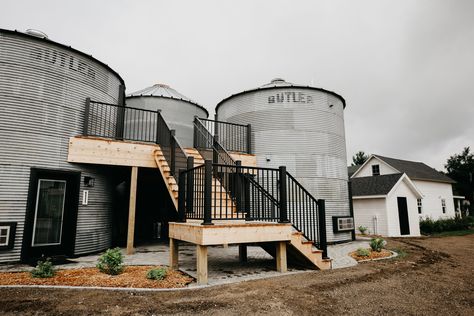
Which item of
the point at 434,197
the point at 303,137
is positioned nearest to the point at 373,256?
the point at 303,137

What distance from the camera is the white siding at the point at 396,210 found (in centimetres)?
1769

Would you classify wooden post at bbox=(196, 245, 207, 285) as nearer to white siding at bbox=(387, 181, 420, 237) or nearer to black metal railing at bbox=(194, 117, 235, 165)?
black metal railing at bbox=(194, 117, 235, 165)

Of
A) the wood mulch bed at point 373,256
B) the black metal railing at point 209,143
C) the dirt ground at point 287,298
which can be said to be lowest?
the wood mulch bed at point 373,256

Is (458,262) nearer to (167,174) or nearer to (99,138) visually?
(167,174)

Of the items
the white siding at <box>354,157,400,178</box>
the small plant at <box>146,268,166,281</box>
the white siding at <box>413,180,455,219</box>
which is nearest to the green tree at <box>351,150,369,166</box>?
the white siding at <box>413,180,455,219</box>

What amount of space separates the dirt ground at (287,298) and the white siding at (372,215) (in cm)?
1242

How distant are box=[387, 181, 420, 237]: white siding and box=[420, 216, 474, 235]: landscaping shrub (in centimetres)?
182

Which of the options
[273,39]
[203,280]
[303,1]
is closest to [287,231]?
[203,280]

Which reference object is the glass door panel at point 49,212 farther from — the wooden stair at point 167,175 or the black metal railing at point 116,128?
the wooden stair at point 167,175

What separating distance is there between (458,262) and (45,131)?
12505 millimetres

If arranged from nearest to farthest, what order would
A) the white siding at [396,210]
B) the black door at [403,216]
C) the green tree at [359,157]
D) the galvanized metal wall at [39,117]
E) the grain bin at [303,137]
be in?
1. the galvanized metal wall at [39,117]
2. the grain bin at [303,137]
3. the white siding at [396,210]
4. the black door at [403,216]
5. the green tree at [359,157]

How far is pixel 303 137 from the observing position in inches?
473

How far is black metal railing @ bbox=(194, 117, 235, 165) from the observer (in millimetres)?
8705

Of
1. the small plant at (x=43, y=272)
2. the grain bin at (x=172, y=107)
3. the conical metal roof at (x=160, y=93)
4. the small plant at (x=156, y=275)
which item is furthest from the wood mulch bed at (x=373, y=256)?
the conical metal roof at (x=160, y=93)
